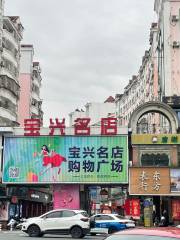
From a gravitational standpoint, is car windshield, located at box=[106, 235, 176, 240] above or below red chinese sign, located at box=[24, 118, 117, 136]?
below

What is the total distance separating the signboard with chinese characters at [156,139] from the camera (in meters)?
36.1

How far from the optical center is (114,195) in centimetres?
7225

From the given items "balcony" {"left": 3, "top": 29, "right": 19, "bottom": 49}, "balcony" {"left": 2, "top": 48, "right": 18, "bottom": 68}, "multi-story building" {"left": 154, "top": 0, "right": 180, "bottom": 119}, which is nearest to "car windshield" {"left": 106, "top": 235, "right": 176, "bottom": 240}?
"multi-story building" {"left": 154, "top": 0, "right": 180, "bottom": 119}

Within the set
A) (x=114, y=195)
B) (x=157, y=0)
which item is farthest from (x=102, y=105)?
(x=157, y=0)

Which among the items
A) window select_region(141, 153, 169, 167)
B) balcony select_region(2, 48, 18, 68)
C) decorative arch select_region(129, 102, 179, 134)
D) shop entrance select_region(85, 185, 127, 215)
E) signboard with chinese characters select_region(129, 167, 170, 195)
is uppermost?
balcony select_region(2, 48, 18, 68)

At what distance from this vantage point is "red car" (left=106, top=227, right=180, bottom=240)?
5.00 metres

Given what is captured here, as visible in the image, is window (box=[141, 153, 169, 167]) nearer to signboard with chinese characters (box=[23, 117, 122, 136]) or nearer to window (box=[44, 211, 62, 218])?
signboard with chinese characters (box=[23, 117, 122, 136])

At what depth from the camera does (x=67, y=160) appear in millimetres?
36500

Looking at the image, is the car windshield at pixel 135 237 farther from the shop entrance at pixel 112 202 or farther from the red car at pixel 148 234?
the shop entrance at pixel 112 202

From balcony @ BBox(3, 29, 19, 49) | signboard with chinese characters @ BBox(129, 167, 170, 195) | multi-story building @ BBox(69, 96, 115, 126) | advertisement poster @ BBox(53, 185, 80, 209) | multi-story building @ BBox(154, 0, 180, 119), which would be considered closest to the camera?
signboard with chinese characters @ BBox(129, 167, 170, 195)

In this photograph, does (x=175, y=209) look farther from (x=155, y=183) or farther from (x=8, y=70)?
(x=8, y=70)

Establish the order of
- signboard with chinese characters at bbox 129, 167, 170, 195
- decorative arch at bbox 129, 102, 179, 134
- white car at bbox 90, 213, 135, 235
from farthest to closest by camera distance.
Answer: decorative arch at bbox 129, 102, 179, 134
signboard with chinese characters at bbox 129, 167, 170, 195
white car at bbox 90, 213, 135, 235

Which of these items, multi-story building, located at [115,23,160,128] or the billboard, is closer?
the billboard

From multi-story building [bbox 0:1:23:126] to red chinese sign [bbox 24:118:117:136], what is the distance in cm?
1328
